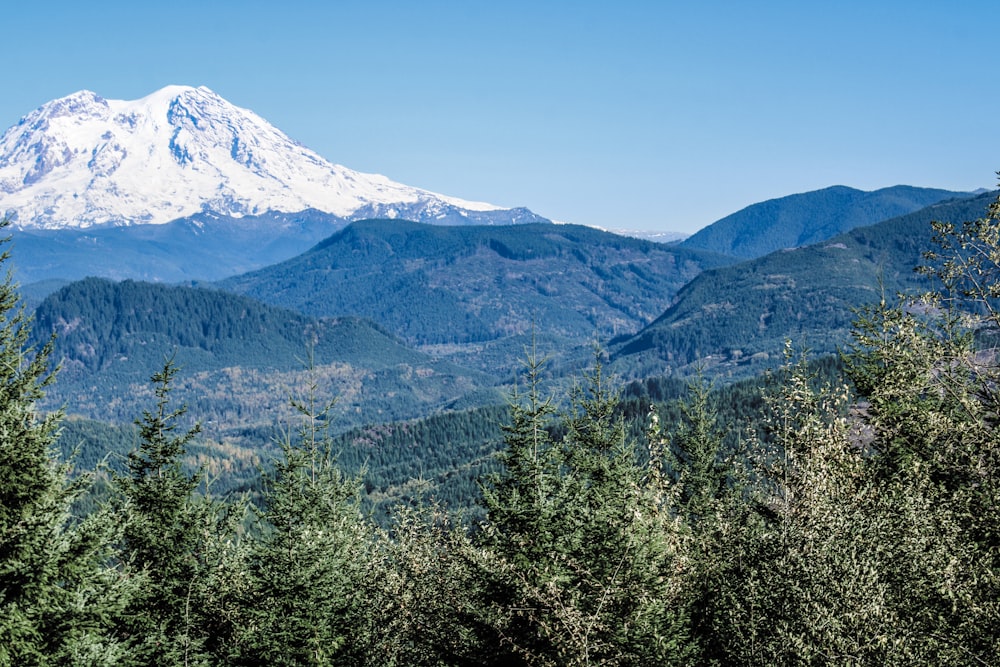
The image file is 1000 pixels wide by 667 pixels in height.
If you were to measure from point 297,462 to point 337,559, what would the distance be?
8.84m

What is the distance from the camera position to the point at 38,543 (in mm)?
24641

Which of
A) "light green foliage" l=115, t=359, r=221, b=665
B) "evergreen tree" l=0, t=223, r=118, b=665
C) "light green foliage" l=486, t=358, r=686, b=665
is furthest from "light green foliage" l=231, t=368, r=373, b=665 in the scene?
"evergreen tree" l=0, t=223, r=118, b=665

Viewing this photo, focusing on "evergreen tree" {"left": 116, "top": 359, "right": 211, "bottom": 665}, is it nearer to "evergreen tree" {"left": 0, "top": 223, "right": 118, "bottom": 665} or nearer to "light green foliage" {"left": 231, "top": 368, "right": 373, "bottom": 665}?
"light green foliage" {"left": 231, "top": 368, "right": 373, "bottom": 665}

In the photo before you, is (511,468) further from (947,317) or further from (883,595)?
(883,595)

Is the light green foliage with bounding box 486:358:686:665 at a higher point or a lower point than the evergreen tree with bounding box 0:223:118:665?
lower

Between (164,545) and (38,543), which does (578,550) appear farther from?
(38,543)

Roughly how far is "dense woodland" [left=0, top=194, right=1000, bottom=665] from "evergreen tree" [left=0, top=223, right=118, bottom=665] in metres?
0.08

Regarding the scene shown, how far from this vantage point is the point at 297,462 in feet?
155

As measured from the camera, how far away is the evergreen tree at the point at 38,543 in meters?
24.2

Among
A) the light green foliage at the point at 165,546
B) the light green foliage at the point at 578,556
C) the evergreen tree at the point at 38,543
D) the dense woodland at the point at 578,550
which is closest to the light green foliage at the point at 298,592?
the dense woodland at the point at 578,550

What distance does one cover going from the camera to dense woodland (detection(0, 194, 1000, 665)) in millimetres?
22312

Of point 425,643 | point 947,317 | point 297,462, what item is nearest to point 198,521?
point 297,462

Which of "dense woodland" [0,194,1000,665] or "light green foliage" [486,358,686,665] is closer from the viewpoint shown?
"dense woodland" [0,194,1000,665]

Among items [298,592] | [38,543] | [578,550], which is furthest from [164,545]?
[578,550]
